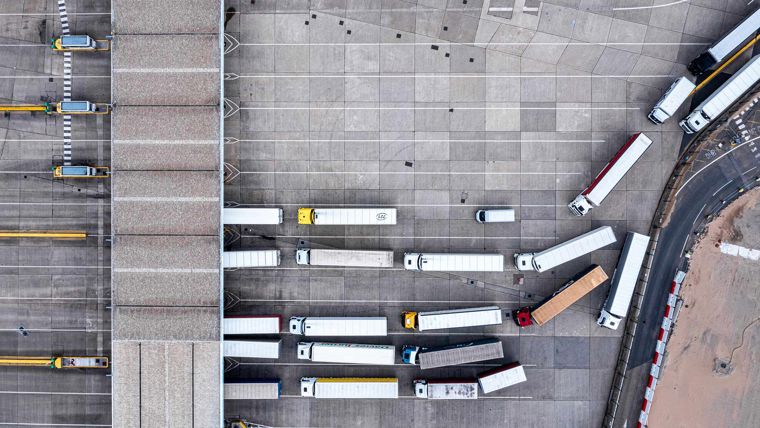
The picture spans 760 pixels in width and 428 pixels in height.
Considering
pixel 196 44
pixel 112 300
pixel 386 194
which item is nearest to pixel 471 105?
pixel 386 194

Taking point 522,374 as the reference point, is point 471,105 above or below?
above

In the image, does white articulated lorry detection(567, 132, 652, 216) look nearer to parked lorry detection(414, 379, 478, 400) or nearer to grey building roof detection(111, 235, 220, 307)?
parked lorry detection(414, 379, 478, 400)

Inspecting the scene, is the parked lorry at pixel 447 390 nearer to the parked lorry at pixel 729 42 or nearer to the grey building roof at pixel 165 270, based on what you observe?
the grey building roof at pixel 165 270

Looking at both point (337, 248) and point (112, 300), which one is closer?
point (112, 300)

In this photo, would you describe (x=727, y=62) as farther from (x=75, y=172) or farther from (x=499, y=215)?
(x=75, y=172)

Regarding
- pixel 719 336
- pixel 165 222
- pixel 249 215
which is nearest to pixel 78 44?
pixel 165 222

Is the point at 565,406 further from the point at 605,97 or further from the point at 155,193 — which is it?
the point at 155,193

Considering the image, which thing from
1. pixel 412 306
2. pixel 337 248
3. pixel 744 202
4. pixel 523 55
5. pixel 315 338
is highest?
pixel 523 55
